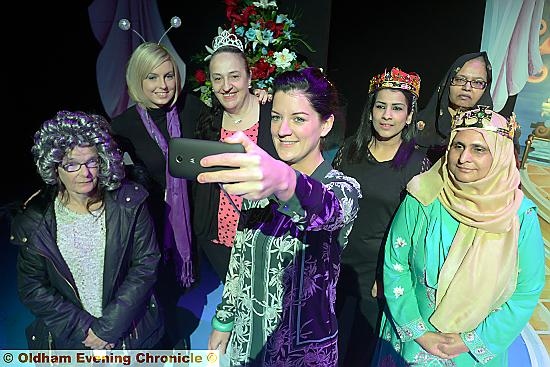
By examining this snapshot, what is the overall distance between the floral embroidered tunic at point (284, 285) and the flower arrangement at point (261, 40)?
196 cm

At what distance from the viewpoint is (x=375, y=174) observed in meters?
2.59

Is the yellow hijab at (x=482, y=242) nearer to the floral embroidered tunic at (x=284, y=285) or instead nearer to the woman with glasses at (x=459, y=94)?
the floral embroidered tunic at (x=284, y=285)

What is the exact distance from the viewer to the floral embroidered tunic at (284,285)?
1.67 metres

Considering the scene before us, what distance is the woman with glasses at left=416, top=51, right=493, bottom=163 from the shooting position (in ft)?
9.50

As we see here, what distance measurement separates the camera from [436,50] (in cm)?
486

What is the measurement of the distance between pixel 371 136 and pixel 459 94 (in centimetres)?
66

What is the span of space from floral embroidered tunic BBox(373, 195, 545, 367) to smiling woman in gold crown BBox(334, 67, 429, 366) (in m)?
0.36

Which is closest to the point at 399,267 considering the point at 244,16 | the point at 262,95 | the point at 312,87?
the point at 312,87

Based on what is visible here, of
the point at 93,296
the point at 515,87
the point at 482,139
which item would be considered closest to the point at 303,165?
the point at 482,139

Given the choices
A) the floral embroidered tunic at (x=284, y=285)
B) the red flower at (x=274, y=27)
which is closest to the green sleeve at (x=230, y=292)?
the floral embroidered tunic at (x=284, y=285)

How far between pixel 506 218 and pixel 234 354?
1.20 meters

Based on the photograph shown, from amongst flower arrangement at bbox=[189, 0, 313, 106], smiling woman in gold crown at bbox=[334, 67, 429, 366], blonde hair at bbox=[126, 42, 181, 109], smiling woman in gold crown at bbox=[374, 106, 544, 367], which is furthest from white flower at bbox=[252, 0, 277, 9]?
smiling woman in gold crown at bbox=[374, 106, 544, 367]

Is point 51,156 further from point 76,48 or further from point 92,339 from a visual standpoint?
point 76,48

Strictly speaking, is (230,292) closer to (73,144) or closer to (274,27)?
(73,144)
